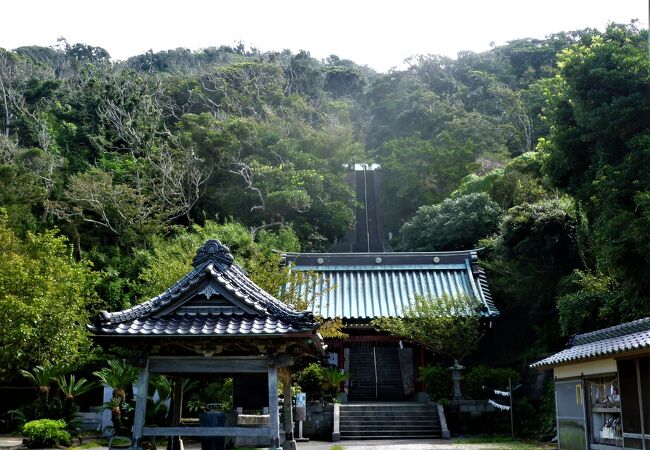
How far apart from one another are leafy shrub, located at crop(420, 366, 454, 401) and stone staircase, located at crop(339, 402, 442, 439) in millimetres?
531

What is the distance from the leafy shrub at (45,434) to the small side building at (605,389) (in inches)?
514

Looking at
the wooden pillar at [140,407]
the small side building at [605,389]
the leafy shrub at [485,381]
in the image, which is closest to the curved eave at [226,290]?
the wooden pillar at [140,407]

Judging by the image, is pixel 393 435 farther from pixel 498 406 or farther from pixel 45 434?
pixel 45 434

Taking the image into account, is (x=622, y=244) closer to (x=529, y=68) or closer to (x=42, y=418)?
(x=42, y=418)

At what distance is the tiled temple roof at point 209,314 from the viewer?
36.0 ft

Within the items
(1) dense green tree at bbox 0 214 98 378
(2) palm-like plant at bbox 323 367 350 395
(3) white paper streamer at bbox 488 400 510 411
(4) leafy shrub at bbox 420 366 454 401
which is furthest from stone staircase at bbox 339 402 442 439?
(1) dense green tree at bbox 0 214 98 378

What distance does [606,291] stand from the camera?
19.6m

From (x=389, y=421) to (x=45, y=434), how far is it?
10.5 metres

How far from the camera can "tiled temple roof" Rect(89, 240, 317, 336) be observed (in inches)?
432

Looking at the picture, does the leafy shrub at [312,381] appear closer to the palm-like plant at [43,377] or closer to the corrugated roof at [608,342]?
the palm-like plant at [43,377]

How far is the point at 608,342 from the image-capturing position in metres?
13.4

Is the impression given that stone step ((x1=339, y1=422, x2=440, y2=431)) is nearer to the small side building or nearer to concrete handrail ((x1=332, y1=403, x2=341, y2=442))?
concrete handrail ((x1=332, y1=403, x2=341, y2=442))

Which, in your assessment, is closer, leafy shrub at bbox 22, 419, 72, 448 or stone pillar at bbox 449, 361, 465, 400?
leafy shrub at bbox 22, 419, 72, 448

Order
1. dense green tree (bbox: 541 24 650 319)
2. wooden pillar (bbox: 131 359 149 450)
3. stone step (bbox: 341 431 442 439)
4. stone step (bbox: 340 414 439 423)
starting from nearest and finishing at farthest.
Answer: wooden pillar (bbox: 131 359 149 450) → dense green tree (bbox: 541 24 650 319) → stone step (bbox: 341 431 442 439) → stone step (bbox: 340 414 439 423)
